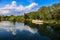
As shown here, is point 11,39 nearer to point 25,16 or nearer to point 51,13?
point 51,13

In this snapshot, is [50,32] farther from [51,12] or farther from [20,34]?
[51,12]

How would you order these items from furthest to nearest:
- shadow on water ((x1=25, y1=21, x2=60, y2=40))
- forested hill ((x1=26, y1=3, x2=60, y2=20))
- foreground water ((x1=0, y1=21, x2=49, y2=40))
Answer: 1. forested hill ((x1=26, y1=3, x2=60, y2=20))
2. shadow on water ((x1=25, y1=21, x2=60, y2=40))
3. foreground water ((x1=0, y1=21, x2=49, y2=40))

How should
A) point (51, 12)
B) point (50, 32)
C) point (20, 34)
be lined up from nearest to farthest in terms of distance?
point (20, 34), point (50, 32), point (51, 12)

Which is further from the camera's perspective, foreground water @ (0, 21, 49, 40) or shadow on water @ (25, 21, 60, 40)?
shadow on water @ (25, 21, 60, 40)

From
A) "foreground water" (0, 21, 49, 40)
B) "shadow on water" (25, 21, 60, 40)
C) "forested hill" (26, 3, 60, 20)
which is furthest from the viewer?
"forested hill" (26, 3, 60, 20)

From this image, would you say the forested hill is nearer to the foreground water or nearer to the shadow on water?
the shadow on water

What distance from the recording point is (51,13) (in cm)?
5053

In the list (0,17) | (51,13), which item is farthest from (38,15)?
(0,17)

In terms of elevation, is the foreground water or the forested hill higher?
the forested hill

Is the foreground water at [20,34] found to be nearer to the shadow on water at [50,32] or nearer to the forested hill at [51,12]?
the shadow on water at [50,32]

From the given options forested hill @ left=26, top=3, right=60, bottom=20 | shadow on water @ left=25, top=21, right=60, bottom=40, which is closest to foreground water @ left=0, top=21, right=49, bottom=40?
shadow on water @ left=25, top=21, right=60, bottom=40

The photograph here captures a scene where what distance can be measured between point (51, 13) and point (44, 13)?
15.5 feet

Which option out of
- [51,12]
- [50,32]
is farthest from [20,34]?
[51,12]

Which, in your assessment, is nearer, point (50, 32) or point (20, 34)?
point (20, 34)
